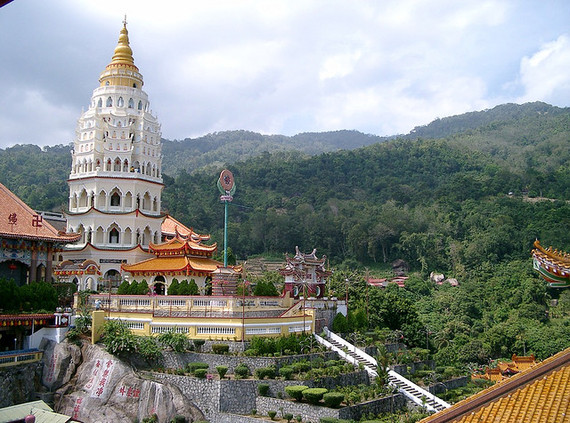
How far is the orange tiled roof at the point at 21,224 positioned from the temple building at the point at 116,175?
Answer: 17.2ft

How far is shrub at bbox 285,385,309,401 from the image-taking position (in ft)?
76.2

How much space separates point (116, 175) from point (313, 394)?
74.0ft

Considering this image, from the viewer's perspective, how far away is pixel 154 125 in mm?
42375

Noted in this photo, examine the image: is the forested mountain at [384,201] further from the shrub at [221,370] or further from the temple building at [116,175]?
the shrub at [221,370]

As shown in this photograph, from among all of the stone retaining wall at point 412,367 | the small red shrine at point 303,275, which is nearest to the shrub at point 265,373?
the stone retaining wall at point 412,367

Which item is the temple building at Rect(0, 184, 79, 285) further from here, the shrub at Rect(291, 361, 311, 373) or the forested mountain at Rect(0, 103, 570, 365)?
the forested mountain at Rect(0, 103, 570, 365)

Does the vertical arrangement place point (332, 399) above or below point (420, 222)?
below

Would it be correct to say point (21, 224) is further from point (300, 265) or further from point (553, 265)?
point (553, 265)

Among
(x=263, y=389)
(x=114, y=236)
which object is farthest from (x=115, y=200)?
(x=263, y=389)

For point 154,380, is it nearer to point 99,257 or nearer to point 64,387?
point 64,387

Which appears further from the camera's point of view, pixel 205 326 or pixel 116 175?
pixel 116 175

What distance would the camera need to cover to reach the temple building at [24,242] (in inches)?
1187

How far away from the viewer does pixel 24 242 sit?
3095 cm

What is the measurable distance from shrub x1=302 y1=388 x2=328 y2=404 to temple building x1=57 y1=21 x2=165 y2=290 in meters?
18.0
